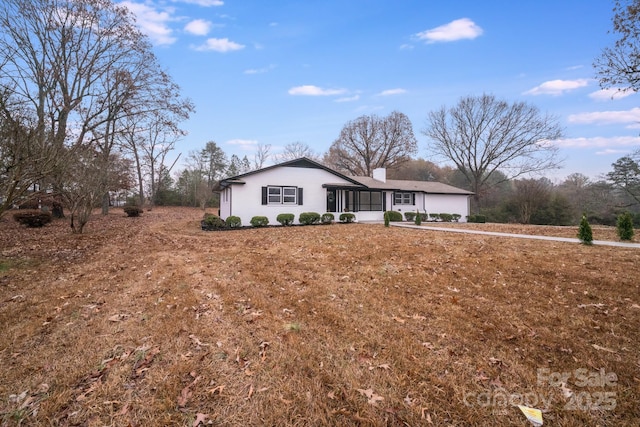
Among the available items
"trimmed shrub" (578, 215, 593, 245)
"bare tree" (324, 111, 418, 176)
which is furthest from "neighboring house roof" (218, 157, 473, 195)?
"trimmed shrub" (578, 215, 593, 245)

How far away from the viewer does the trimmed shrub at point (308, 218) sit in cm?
1709

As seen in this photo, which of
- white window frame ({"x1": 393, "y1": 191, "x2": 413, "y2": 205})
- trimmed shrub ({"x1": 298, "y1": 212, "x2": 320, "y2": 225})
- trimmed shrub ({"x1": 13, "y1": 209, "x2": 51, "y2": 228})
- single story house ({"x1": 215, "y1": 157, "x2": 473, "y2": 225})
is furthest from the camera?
white window frame ({"x1": 393, "y1": 191, "x2": 413, "y2": 205})

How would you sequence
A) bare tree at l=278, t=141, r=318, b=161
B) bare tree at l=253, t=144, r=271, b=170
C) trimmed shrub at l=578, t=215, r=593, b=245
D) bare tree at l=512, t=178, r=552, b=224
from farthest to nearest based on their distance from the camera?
1. bare tree at l=253, t=144, r=271, b=170
2. bare tree at l=278, t=141, r=318, b=161
3. bare tree at l=512, t=178, r=552, b=224
4. trimmed shrub at l=578, t=215, r=593, b=245

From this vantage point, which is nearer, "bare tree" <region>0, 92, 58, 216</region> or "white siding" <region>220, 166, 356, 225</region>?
"bare tree" <region>0, 92, 58, 216</region>

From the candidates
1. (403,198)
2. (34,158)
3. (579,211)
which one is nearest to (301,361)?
(34,158)

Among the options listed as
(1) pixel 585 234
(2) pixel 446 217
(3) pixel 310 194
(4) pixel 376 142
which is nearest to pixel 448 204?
(2) pixel 446 217

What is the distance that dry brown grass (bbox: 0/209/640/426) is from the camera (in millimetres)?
2340

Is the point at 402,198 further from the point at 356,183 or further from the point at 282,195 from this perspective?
the point at 282,195

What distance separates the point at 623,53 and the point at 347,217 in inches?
547

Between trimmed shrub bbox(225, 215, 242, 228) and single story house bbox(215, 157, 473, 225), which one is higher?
single story house bbox(215, 157, 473, 225)

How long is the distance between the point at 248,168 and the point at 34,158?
43.1 m

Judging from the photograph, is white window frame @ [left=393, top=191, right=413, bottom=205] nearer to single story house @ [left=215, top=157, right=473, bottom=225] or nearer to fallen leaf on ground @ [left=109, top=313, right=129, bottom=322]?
single story house @ [left=215, top=157, right=473, bottom=225]

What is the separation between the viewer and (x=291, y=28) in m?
11.3

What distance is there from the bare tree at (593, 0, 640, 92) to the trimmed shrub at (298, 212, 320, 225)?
13.5 m
